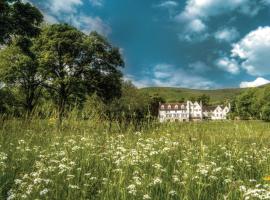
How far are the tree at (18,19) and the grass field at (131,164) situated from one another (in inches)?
718

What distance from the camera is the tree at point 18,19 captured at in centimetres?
2673

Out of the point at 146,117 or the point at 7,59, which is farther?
the point at 7,59

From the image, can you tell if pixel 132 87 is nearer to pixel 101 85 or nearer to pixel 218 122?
pixel 101 85

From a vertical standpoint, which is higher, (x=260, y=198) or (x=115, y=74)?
(x=115, y=74)

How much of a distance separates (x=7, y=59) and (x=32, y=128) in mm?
45458

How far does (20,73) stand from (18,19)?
23.1 meters

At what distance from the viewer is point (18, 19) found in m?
29.5

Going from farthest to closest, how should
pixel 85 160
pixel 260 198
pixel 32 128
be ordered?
pixel 32 128, pixel 85 160, pixel 260 198

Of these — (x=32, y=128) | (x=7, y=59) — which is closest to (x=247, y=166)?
(x=32, y=128)

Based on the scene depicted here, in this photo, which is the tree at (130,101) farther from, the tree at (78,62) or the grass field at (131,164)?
the grass field at (131,164)

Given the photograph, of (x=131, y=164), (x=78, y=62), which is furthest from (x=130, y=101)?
(x=131, y=164)

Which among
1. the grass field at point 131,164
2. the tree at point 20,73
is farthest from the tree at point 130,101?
the grass field at point 131,164

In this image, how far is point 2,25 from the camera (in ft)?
84.4

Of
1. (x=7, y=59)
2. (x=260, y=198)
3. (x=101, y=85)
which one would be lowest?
(x=260, y=198)
